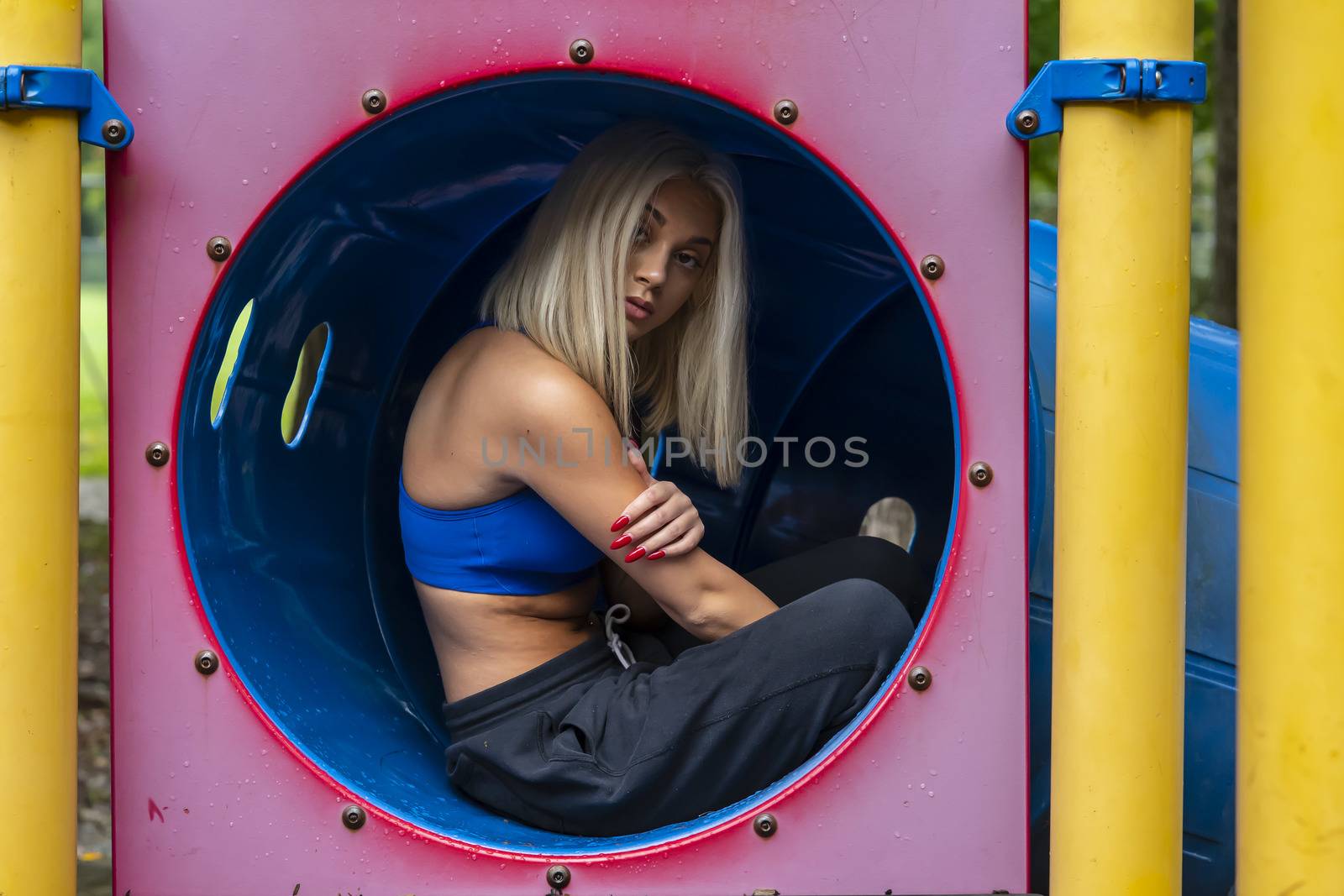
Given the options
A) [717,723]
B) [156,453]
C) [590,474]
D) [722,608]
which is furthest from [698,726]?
[156,453]

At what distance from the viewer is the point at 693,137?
2.45 metres

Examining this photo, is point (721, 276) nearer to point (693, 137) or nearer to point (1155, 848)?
point (693, 137)

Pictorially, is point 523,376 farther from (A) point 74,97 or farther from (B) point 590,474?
(A) point 74,97

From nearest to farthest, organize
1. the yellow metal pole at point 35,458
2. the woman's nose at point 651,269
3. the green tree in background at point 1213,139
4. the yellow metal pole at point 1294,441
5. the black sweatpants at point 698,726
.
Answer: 1. the yellow metal pole at point 1294,441
2. the yellow metal pole at point 35,458
3. the black sweatpants at point 698,726
4. the woman's nose at point 651,269
5. the green tree in background at point 1213,139

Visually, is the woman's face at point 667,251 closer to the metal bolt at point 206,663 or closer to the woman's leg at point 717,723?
the woman's leg at point 717,723

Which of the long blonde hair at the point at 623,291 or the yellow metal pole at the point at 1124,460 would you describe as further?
the long blonde hair at the point at 623,291

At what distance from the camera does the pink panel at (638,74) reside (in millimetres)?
1875

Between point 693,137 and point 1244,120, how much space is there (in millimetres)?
982

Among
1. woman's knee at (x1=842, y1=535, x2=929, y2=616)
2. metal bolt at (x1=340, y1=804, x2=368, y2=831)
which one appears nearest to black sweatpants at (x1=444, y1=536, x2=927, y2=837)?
metal bolt at (x1=340, y1=804, x2=368, y2=831)

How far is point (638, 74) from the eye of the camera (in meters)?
1.90

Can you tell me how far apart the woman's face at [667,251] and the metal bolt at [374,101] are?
1.82 ft

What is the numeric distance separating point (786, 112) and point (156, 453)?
0.97m

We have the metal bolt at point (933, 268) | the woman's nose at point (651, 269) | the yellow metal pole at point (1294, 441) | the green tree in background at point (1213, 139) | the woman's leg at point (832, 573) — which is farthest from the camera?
the green tree in background at point (1213, 139)

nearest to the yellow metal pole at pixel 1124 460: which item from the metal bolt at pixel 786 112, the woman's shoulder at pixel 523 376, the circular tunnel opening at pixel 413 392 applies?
the circular tunnel opening at pixel 413 392
